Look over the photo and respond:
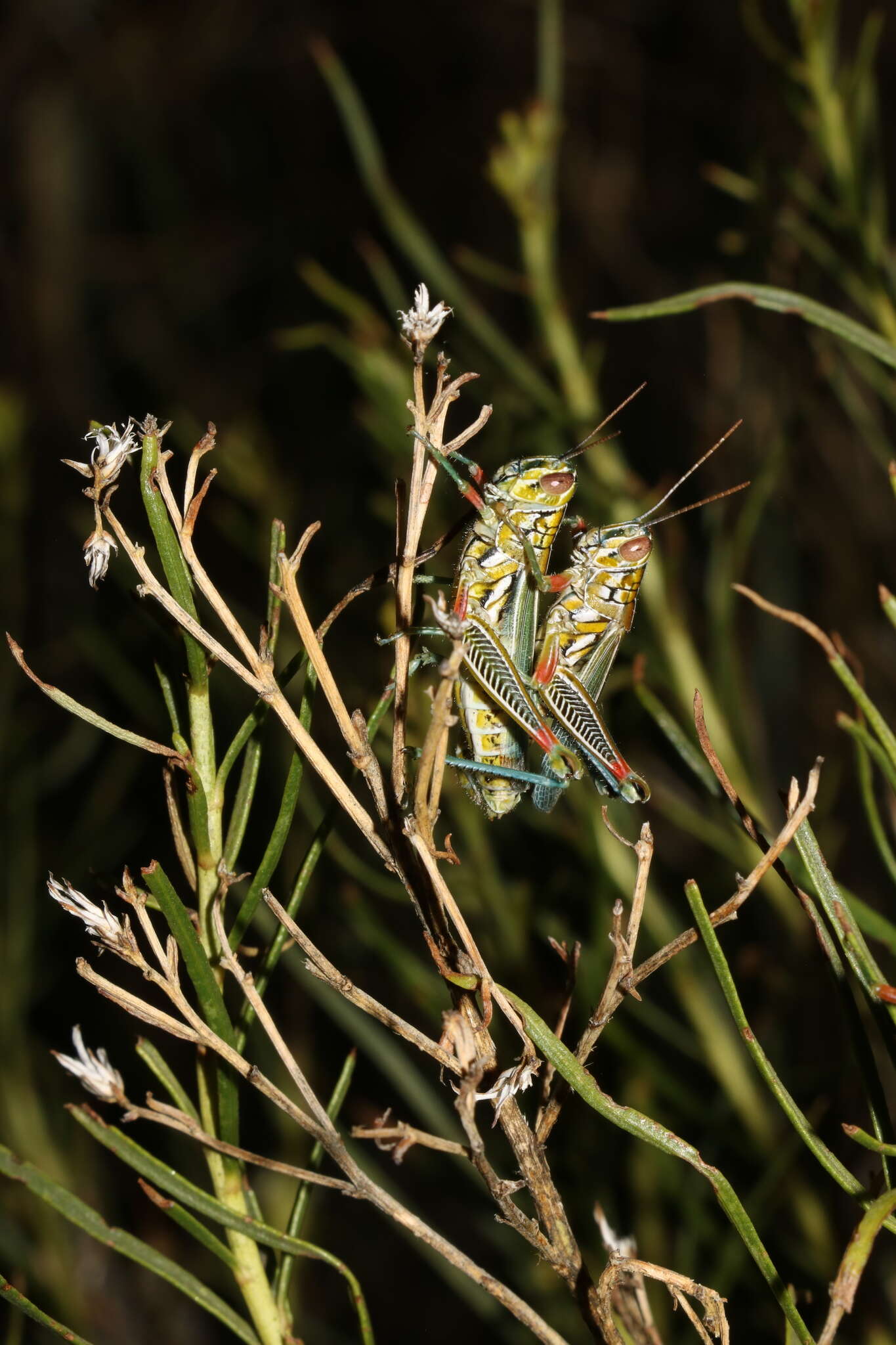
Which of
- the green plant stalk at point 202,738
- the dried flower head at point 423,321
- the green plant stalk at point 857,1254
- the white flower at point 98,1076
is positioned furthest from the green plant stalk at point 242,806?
the green plant stalk at point 857,1254

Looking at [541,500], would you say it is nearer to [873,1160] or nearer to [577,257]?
[873,1160]

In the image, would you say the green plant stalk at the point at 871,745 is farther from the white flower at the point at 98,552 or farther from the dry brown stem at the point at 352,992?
the white flower at the point at 98,552

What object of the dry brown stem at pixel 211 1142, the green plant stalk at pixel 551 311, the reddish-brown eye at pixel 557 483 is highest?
the green plant stalk at pixel 551 311

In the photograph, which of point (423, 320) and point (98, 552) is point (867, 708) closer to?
point (423, 320)

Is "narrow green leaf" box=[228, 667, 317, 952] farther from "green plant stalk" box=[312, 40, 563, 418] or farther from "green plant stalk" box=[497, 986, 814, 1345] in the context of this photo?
"green plant stalk" box=[312, 40, 563, 418]

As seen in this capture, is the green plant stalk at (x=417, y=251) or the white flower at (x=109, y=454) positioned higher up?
the green plant stalk at (x=417, y=251)

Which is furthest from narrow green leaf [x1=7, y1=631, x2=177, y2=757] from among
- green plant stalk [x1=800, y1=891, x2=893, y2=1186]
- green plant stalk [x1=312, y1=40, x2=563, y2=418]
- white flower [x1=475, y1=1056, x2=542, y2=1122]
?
green plant stalk [x1=312, y1=40, x2=563, y2=418]

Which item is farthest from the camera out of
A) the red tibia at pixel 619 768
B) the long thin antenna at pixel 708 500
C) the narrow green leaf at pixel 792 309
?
the red tibia at pixel 619 768
